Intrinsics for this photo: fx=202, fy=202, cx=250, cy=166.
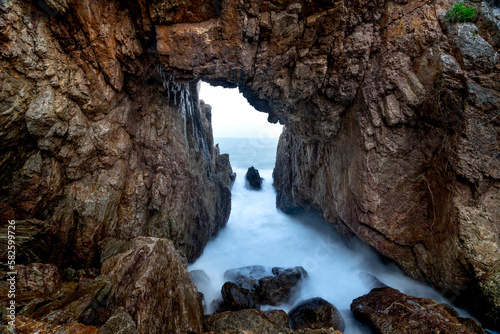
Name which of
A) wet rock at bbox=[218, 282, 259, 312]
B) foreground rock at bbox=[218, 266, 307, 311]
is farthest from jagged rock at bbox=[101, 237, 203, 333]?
foreground rock at bbox=[218, 266, 307, 311]

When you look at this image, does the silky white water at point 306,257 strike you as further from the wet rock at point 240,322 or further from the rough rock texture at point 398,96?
the wet rock at point 240,322

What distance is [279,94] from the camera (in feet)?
27.6

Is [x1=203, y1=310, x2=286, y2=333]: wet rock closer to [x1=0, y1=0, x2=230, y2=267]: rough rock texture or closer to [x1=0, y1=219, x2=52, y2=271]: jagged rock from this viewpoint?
[x1=0, y1=0, x2=230, y2=267]: rough rock texture

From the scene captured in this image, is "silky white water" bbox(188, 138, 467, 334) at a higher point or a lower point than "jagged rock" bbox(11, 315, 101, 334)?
lower

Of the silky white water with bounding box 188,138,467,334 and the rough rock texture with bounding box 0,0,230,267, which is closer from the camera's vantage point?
the rough rock texture with bounding box 0,0,230,267

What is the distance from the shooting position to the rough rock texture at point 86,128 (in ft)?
16.9

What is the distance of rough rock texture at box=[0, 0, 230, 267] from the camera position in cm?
514

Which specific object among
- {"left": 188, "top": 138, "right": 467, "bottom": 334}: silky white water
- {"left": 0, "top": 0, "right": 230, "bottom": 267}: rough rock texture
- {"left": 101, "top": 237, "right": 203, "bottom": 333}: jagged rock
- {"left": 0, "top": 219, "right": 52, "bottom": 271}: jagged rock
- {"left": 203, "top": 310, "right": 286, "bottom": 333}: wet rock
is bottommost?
{"left": 188, "top": 138, "right": 467, "bottom": 334}: silky white water

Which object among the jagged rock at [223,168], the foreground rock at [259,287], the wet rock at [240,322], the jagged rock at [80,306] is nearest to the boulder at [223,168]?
the jagged rock at [223,168]

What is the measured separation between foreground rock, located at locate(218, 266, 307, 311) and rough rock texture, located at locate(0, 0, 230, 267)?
323cm

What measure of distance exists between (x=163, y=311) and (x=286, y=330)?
3.48 m

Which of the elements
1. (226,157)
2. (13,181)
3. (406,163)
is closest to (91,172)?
(13,181)

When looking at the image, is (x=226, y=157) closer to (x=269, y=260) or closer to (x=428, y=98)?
(x=269, y=260)

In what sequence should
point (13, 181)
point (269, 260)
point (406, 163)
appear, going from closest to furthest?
point (13, 181), point (406, 163), point (269, 260)
